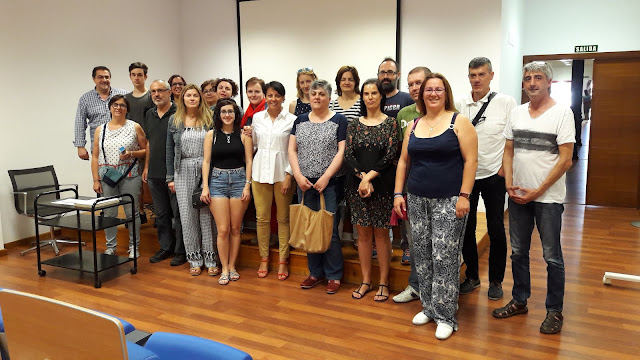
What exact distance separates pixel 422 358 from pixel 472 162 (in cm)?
118

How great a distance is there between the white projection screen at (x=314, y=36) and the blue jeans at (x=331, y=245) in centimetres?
305

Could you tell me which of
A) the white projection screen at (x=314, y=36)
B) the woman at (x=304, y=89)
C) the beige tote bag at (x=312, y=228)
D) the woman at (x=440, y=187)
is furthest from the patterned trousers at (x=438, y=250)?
the white projection screen at (x=314, y=36)

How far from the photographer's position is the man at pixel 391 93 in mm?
3928

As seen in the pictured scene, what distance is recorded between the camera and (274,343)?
124 inches

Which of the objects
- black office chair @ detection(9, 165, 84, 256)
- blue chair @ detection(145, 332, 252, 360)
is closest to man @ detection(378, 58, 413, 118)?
blue chair @ detection(145, 332, 252, 360)

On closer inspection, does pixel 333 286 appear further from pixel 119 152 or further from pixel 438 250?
pixel 119 152

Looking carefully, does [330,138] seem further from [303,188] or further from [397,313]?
[397,313]

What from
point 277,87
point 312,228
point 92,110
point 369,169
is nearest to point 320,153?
point 369,169

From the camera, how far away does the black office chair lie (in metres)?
5.20

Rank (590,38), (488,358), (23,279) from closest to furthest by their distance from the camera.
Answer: (488,358), (23,279), (590,38)

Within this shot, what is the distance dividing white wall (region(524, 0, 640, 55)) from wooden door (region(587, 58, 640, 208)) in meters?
0.30

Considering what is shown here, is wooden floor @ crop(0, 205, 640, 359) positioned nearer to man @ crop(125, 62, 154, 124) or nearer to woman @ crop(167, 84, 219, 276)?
woman @ crop(167, 84, 219, 276)

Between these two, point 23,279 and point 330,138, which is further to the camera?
point 23,279

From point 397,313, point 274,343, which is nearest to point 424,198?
point 397,313
